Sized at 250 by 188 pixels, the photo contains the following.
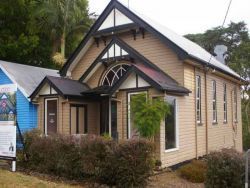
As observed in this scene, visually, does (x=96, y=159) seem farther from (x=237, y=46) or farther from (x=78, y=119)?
(x=237, y=46)

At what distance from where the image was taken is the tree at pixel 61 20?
3231 centimetres

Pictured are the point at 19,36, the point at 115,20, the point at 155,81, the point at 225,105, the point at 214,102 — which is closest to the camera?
the point at 155,81

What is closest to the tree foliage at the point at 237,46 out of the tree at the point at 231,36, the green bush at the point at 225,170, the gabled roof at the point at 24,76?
the tree at the point at 231,36

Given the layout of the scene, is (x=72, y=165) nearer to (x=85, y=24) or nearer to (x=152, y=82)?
(x=152, y=82)

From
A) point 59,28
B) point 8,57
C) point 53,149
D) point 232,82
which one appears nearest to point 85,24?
point 59,28

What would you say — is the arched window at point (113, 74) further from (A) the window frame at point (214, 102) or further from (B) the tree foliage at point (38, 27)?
(B) the tree foliage at point (38, 27)

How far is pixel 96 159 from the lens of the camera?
11.8 metres

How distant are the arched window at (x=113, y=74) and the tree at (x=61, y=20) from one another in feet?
41.9

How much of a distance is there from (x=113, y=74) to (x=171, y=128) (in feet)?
16.8

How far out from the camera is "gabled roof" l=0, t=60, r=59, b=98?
2172 centimetres

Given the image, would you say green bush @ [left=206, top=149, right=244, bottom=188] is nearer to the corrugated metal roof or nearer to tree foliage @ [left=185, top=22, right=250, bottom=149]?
the corrugated metal roof

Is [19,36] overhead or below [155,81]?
overhead

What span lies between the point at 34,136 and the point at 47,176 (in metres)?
2.04

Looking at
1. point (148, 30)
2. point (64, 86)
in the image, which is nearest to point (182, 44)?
point (148, 30)
